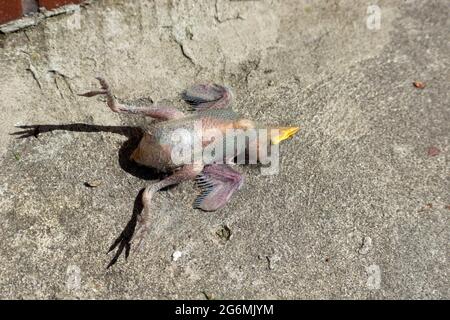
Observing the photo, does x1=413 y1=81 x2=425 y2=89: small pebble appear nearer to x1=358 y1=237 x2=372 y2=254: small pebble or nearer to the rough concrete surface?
the rough concrete surface

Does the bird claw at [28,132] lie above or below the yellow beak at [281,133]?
above

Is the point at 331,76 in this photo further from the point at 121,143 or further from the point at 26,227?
the point at 26,227

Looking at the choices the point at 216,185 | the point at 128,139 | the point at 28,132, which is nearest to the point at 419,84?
the point at 216,185

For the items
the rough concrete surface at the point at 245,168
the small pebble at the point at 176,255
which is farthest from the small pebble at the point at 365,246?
the small pebble at the point at 176,255

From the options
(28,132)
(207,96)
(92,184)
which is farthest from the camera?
(207,96)

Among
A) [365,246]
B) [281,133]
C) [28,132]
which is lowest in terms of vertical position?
[365,246]

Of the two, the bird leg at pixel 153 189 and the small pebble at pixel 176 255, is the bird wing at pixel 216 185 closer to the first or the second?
the bird leg at pixel 153 189

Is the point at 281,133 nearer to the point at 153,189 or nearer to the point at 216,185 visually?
the point at 216,185
